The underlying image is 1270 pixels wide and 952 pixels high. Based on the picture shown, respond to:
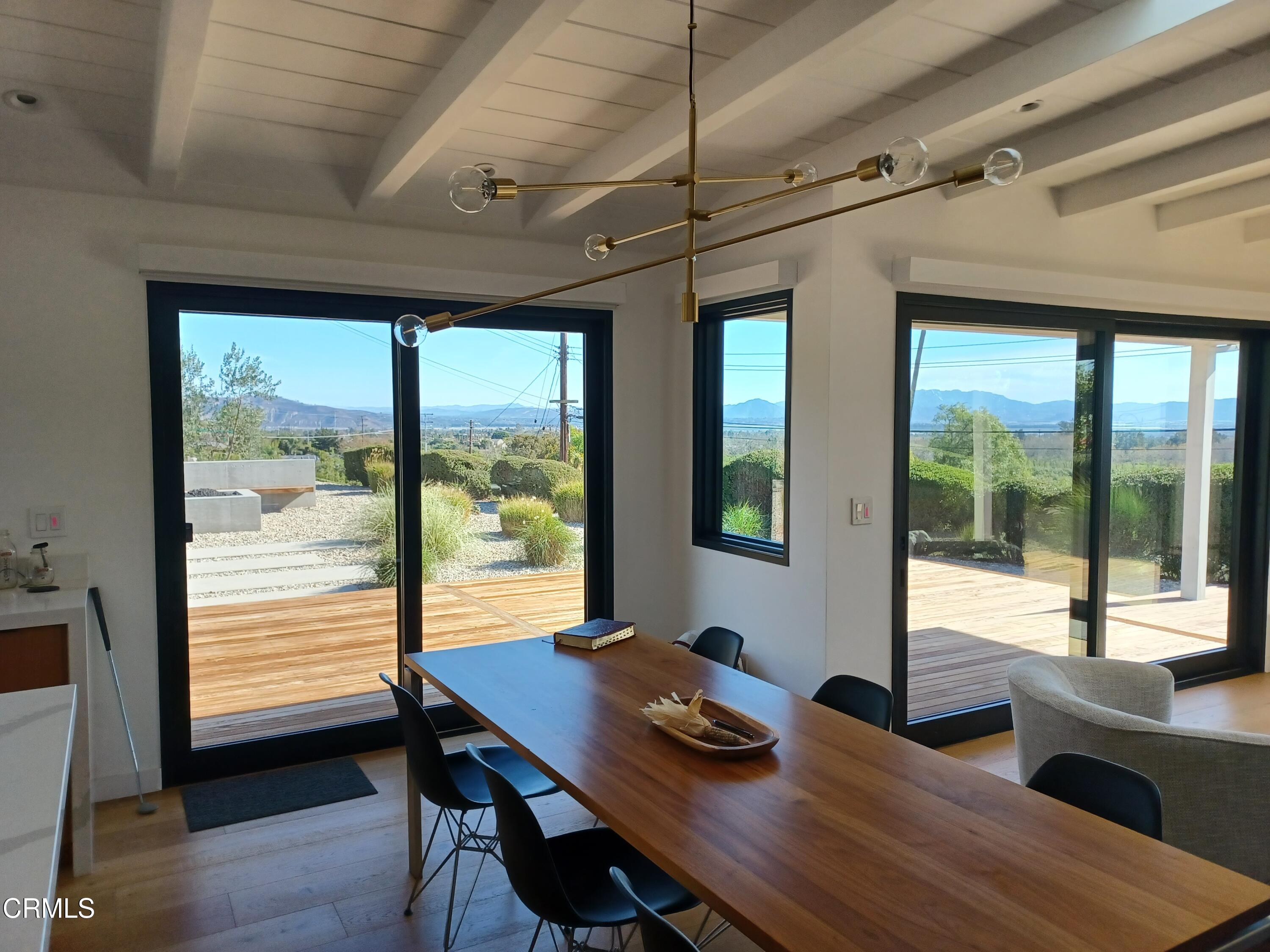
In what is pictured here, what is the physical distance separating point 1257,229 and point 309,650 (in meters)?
5.63

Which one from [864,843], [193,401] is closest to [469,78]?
[193,401]

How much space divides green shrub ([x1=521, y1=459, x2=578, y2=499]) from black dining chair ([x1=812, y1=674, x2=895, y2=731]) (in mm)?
2275

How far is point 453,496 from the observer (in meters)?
4.46

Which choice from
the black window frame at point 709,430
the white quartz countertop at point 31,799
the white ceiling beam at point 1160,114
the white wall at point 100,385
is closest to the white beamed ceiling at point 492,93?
the white ceiling beam at point 1160,114

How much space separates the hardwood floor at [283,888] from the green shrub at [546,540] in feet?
4.53

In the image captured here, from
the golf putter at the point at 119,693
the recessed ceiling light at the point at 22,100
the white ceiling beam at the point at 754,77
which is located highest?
the recessed ceiling light at the point at 22,100

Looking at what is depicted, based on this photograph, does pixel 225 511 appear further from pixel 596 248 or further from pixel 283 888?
pixel 596 248

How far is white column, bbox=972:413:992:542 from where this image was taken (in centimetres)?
438

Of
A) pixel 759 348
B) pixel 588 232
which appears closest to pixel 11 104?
pixel 588 232

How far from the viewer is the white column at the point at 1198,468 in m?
5.23

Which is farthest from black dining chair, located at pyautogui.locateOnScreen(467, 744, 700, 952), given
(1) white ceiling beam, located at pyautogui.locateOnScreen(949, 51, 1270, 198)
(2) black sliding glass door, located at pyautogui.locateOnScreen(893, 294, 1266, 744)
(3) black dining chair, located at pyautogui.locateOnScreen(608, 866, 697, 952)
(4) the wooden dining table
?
(1) white ceiling beam, located at pyautogui.locateOnScreen(949, 51, 1270, 198)

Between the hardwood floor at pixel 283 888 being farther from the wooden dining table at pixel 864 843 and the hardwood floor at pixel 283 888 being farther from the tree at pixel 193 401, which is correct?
the tree at pixel 193 401

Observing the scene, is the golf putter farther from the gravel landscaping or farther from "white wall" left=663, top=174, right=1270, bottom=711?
"white wall" left=663, top=174, right=1270, bottom=711

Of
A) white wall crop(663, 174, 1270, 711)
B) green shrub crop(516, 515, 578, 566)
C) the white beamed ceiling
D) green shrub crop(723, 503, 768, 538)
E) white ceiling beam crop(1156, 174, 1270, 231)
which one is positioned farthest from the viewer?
green shrub crop(516, 515, 578, 566)
